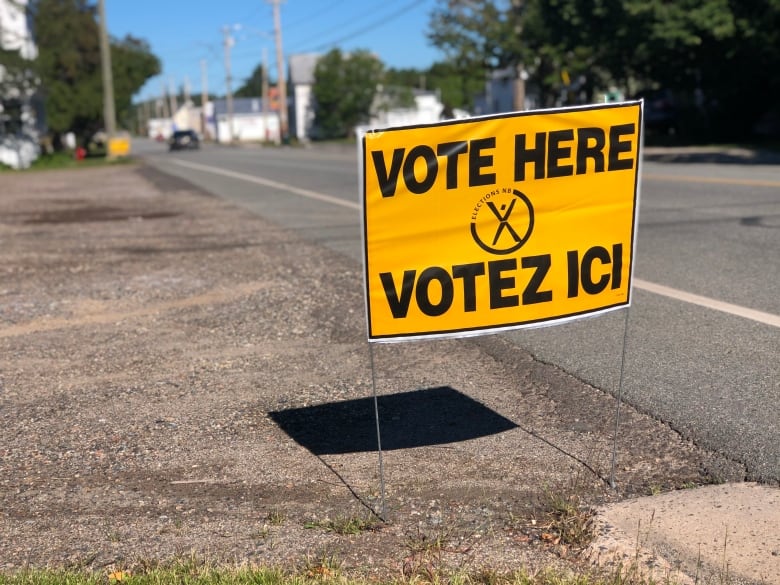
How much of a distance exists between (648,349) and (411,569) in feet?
10.6

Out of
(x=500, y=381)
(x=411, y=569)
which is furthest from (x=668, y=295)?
(x=411, y=569)

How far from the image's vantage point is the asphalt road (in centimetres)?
474

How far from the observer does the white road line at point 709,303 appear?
6.67 m

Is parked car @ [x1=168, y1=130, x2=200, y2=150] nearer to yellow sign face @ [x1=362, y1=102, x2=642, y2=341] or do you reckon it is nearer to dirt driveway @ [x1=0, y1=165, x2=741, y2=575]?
dirt driveway @ [x1=0, y1=165, x2=741, y2=575]

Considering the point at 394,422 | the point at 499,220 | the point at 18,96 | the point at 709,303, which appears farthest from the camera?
the point at 18,96

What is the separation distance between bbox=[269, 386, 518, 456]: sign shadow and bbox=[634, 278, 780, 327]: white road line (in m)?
2.51

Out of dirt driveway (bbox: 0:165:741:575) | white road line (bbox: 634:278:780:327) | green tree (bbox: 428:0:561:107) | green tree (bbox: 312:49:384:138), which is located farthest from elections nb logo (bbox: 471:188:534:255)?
green tree (bbox: 312:49:384:138)

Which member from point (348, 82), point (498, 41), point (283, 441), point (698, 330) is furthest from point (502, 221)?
point (348, 82)

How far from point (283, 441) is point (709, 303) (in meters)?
3.90

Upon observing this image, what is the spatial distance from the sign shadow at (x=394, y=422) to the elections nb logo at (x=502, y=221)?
116 centimetres

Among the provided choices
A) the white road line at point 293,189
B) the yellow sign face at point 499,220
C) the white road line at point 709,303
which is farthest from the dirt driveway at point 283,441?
the white road line at point 293,189

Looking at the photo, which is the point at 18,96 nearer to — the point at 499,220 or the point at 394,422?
the point at 394,422

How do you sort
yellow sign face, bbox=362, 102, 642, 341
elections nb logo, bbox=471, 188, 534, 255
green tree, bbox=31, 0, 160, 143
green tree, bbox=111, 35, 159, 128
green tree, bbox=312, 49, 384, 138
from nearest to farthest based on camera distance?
yellow sign face, bbox=362, 102, 642, 341 < elections nb logo, bbox=471, 188, 534, 255 < green tree, bbox=31, 0, 160, 143 < green tree, bbox=111, 35, 159, 128 < green tree, bbox=312, 49, 384, 138

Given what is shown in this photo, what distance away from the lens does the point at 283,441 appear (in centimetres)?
481
